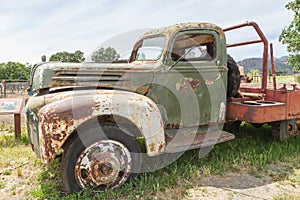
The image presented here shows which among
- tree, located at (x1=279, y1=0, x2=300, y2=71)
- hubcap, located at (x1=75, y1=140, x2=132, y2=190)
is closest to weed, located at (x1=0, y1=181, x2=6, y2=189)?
hubcap, located at (x1=75, y1=140, x2=132, y2=190)

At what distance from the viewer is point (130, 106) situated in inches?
111

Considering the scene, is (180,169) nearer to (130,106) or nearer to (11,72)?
(130,106)

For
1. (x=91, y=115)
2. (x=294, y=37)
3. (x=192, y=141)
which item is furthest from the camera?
(x=294, y=37)

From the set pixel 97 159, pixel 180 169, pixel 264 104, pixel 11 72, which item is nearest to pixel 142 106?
pixel 97 159

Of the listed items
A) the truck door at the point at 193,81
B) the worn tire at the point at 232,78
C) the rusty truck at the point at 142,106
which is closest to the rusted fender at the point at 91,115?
the rusty truck at the point at 142,106

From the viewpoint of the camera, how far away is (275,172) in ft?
11.5

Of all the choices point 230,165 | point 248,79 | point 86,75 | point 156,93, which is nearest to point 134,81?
point 156,93

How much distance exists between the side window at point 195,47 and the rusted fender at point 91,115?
1101 millimetres

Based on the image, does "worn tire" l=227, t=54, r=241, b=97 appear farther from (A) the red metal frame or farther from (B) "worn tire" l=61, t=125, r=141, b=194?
(B) "worn tire" l=61, t=125, r=141, b=194

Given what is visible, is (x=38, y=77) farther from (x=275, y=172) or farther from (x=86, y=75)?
(x=275, y=172)

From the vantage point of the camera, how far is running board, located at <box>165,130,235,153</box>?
3245 millimetres

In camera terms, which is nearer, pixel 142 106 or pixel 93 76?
pixel 142 106

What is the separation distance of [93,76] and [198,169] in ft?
5.99

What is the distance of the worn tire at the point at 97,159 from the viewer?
2709mm
